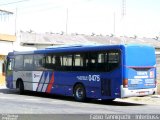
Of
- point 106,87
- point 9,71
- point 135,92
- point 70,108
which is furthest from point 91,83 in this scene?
point 9,71

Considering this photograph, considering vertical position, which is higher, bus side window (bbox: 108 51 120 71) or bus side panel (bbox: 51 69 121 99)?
bus side window (bbox: 108 51 120 71)

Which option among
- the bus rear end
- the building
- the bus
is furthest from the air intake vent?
the building

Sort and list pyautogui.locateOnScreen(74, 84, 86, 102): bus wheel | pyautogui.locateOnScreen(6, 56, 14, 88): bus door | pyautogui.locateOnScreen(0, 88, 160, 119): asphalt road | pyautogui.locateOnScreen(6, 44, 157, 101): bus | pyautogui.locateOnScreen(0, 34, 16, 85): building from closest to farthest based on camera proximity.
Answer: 1. pyautogui.locateOnScreen(0, 88, 160, 119): asphalt road
2. pyautogui.locateOnScreen(6, 44, 157, 101): bus
3. pyautogui.locateOnScreen(74, 84, 86, 102): bus wheel
4. pyautogui.locateOnScreen(6, 56, 14, 88): bus door
5. pyautogui.locateOnScreen(0, 34, 16, 85): building

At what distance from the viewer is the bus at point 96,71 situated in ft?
69.6

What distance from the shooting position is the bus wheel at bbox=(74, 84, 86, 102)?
2328 centimetres

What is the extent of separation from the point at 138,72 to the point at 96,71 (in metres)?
2.09

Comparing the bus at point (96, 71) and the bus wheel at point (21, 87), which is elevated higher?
the bus at point (96, 71)

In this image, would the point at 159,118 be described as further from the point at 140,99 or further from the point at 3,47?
the point at 3,47

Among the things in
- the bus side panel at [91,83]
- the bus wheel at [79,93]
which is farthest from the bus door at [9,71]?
the bus wheel at [79,93]

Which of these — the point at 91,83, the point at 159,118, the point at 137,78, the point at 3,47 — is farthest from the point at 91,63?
the point at 3,47

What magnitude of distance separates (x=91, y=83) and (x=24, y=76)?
23.3 ft

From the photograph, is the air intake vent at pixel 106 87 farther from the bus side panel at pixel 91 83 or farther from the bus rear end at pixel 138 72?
the bus rear end at pixel 138 72

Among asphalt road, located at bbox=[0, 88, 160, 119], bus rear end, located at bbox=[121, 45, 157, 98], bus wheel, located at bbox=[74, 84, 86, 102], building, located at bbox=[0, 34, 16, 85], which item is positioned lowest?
asphalt road, located at bbox=[0, 88, 160, 119]

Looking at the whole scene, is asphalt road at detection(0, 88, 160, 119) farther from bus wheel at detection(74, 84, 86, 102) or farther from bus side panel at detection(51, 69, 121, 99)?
bus wheel at detection(74, 84, 86, 102)
